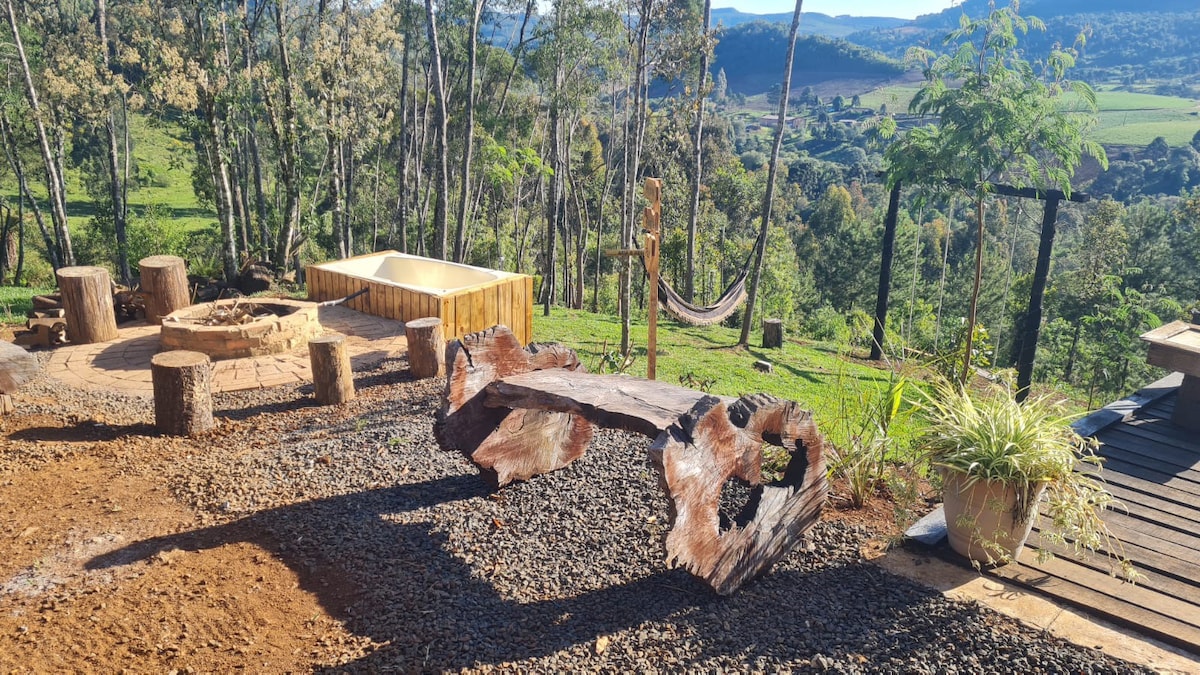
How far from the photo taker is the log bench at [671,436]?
8.08 feet

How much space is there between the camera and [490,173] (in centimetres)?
1154

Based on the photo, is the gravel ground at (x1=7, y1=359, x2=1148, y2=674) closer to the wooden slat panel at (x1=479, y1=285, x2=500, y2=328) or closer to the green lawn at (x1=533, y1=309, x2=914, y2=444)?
the wooden slat panel at (x1=479, y1=285, x2=500, y2=328)

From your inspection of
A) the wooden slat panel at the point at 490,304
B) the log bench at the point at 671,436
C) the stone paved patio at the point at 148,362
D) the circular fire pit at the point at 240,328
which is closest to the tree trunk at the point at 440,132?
the wooden slat panel at the point at 490,304

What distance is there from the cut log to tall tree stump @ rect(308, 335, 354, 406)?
80.8 inches

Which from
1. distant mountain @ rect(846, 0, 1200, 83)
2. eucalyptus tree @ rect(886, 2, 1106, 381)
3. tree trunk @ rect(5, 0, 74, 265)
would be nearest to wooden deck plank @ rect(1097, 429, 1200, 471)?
eucalyptus tree @ rect(886, 2, 1106, 381)

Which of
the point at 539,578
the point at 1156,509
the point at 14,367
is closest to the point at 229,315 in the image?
the point at 14,367

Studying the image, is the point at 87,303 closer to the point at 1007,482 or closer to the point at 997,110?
the point at 1007,482

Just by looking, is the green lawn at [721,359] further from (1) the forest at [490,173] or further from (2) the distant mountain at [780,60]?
(2) the distant mountain at [780,60]

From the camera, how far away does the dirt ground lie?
2.27 metres

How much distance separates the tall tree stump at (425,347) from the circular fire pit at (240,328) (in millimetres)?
1199

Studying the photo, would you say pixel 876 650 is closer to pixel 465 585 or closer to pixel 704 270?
pixel 465 585

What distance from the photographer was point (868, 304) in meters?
27.0

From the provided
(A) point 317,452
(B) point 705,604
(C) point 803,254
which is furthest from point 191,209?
(B) point 705,604

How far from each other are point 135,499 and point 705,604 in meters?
2.71
